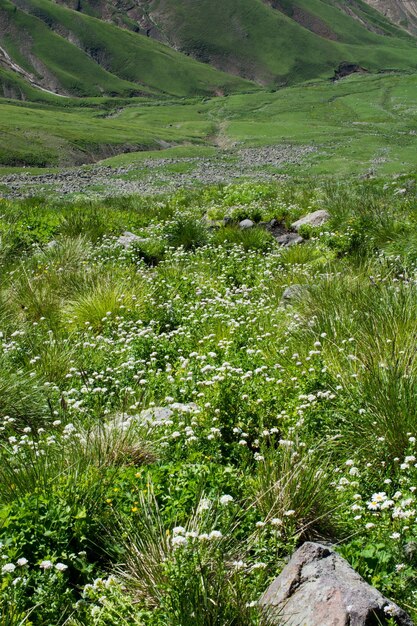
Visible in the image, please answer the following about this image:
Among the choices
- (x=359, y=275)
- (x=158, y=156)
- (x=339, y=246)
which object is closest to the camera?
(x=359, y=275)

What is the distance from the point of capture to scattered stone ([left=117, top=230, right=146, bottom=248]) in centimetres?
1492

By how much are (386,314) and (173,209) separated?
43.8 feet

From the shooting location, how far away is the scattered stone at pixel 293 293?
31.8 ft

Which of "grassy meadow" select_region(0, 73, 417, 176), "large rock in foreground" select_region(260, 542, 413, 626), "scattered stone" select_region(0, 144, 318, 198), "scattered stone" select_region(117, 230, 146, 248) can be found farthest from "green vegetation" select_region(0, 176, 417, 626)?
"grassy meadow" select_region(0, 73, 417, 176)

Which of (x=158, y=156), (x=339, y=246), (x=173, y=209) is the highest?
(x=339, y=246)

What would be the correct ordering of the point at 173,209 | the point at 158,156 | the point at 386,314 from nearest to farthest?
1. the point at 386,314
2. the point at 173,209
3. the point at 158,156

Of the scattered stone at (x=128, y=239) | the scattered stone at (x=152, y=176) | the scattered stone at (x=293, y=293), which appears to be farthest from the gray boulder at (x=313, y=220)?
the scattered stone at (x=152, y=176)

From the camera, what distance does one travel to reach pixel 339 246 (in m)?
13.4

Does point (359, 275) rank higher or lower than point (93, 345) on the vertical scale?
higher

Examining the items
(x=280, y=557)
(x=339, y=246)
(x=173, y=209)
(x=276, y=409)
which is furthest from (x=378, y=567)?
(x=173, y=209)

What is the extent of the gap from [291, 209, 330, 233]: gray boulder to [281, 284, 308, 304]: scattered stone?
270 inches

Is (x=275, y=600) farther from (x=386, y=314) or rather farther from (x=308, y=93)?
(x=308, y=93)

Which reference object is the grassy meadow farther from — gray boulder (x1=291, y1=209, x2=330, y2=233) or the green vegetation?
the green vegetation

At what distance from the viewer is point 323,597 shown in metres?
3.53
